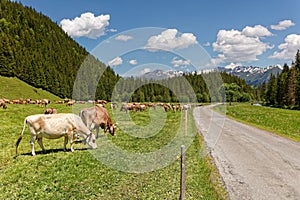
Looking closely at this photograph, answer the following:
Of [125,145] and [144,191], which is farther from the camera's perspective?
[125,145]

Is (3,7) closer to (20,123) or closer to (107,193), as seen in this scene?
(20,123)

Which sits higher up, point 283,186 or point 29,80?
point 29,80

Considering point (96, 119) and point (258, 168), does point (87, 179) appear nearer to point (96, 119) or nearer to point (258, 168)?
point (258, 168)

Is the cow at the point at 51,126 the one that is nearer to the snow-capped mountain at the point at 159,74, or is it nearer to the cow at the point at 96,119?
the cow at the point at 96,119

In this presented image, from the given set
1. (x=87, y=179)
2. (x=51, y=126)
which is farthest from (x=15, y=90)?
(x=87, y=179)

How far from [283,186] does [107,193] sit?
22.6ft

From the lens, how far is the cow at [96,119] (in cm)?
1948

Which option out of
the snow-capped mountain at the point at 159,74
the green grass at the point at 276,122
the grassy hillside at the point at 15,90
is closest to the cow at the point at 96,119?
the snow-capped mountain at the point at 159,74

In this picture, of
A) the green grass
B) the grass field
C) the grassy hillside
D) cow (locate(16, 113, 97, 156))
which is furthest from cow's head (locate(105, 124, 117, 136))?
the grassy hillside

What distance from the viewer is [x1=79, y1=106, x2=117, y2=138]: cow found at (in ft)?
63.9

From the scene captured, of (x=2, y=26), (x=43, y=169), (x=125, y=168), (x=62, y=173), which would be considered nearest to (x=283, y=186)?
(x=125, y=168)

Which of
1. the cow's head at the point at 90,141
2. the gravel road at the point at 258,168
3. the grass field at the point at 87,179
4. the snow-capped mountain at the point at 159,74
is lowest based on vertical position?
the gravel road at the point at 258,168

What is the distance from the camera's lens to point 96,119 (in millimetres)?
20109

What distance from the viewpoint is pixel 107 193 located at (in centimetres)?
912
